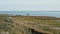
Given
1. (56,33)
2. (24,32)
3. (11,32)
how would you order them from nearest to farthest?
(11,32) < (24,32) < (56,33)

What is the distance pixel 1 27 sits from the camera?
58.0 ft

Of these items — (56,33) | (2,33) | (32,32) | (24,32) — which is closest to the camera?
(2,33)

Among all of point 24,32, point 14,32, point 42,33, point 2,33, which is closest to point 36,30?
point 42,33

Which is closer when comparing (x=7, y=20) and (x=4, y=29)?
(x=4, y=29)

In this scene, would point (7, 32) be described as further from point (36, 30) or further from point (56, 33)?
point (56, 33)

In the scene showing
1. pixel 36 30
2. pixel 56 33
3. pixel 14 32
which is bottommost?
pixel 56 33

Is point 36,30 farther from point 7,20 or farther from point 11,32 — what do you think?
point 11,32

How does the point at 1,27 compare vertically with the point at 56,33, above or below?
above

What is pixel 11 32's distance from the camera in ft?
57.4

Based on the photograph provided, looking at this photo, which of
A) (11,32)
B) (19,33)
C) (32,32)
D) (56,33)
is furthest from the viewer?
(56,33)

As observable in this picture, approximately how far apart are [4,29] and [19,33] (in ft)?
5.48

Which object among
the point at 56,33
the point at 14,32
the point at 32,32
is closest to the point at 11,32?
the point at 14,32

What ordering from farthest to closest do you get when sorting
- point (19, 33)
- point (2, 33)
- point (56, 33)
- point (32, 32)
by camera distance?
point (56, 33) < point (32, 32) < point (19, 33) < point (2, 33)

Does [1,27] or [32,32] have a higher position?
[1,27]
